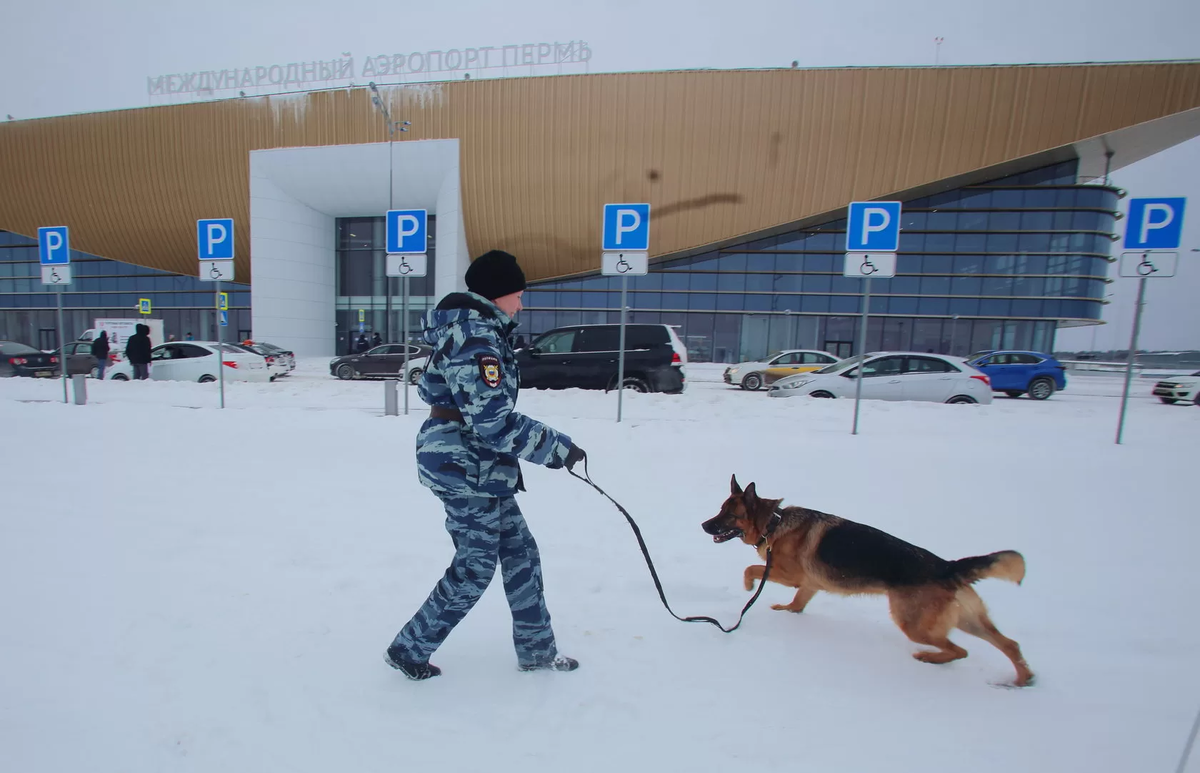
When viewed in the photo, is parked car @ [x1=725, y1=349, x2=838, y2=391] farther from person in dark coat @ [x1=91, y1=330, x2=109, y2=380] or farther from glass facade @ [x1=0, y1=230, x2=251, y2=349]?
glass facade @ [x1=0, y1=230, x2=251, y2=349]

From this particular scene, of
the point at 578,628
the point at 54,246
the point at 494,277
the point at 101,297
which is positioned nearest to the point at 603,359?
the point at 578,628

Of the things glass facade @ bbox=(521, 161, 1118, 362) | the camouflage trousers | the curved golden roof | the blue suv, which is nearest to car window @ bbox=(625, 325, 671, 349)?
the blue suv

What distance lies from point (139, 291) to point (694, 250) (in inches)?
1364

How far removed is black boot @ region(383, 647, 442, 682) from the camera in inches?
87.2

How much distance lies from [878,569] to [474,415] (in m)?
2.02

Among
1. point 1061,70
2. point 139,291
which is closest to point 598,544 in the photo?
point 1061,70

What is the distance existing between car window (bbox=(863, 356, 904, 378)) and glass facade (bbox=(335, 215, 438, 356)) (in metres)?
24.4

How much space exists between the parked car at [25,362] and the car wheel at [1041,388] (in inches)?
1180

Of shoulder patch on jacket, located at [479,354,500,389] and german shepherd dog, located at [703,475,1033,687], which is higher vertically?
shoulder patch on jacket, located at [479,354,500,389]

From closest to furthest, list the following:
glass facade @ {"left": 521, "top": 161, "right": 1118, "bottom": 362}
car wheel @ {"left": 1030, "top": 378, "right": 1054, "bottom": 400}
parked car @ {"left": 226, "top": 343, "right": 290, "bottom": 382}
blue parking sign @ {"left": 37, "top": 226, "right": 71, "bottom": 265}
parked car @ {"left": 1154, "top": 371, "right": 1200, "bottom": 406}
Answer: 1. blue parking sign @ {"left": 37, "top": 226, "right": 71, "bottom": 265}
2. parked car @ {"left": 1154, "top": 371, "right": 1200, "bottom": 406}
3. car wheel @ {"left": 1030, "top": 378, "right": 1054, "bottom": 400}
4. parked car @ {"left": 226, "top": 343, "right": 290, "bottom": 382}
5. glass facade @ {"left": 521, "top": 161, "right": 1118, "bottom": 362}

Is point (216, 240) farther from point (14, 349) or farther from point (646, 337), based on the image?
point (14, 349)

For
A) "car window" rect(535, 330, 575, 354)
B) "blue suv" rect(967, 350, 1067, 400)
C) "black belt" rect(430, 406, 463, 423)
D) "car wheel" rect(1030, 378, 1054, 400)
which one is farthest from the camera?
"car wheel" rect(1030, 378, 1054, 400)

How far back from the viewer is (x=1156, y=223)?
21.9 ft

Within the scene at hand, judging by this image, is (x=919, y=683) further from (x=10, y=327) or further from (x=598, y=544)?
(x=10, y=327)
